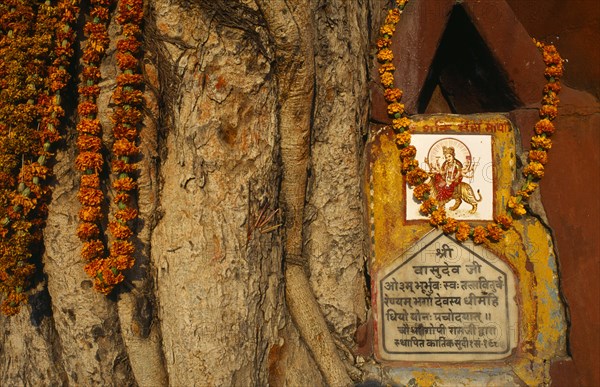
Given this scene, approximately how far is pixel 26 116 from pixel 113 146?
0.39 meters

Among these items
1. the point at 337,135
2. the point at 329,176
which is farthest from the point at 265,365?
the point at 337,135

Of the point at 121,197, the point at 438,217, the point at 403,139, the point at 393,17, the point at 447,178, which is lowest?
the point at 438,217

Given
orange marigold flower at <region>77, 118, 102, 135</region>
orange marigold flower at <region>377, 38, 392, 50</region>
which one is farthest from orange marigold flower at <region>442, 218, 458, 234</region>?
orange marigold flower at <region>77, 118, 102, 135</region>

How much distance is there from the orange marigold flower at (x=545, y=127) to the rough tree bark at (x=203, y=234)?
1.32 m

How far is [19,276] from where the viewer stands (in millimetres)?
2666

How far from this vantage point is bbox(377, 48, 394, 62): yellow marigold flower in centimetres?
343

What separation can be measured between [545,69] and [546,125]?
361mm

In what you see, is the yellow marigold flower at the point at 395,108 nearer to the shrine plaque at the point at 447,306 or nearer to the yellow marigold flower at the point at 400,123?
the yellow marigold flower at the point at 400,123

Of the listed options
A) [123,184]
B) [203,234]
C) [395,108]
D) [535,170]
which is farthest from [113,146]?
[535,170]

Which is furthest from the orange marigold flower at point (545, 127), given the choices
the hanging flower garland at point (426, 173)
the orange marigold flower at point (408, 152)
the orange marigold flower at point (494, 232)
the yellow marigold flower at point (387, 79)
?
the yellow marigold flower at point (387, 79)

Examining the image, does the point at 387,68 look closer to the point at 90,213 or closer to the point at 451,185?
the point at 451,185

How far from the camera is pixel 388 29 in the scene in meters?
3.47

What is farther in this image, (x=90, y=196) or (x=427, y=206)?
(x=427, y=206)

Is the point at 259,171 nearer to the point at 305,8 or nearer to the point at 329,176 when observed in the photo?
the point at 329,176
